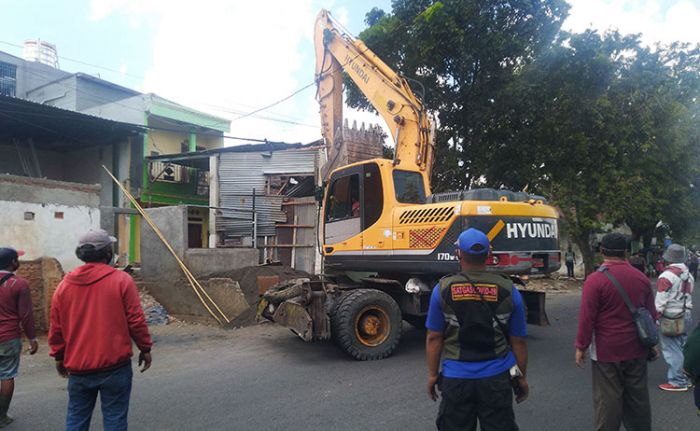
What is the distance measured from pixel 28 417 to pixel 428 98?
10.8 metres

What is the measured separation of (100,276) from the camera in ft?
9.86

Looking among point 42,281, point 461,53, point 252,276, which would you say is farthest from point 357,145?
point 42,281

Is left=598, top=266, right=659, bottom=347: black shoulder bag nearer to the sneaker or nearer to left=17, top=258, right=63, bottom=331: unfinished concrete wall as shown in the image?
the sneaker

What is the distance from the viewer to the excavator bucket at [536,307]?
6910 mm

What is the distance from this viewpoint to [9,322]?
166 inches

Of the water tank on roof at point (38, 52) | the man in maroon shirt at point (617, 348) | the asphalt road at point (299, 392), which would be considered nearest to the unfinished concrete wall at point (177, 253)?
the asphalt road at point (299, 392)

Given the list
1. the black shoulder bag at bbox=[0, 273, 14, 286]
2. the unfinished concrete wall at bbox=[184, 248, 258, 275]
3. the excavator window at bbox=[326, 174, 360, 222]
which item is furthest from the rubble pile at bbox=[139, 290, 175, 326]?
the black shoulder bag at bbox=[0, 273, 14, 286]

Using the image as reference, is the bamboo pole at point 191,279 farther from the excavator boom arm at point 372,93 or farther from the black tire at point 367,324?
the excavator boom arm at point 372,93

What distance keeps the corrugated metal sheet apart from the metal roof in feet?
11.5

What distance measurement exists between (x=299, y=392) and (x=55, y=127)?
14091 millimetres

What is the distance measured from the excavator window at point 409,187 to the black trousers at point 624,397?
408cm

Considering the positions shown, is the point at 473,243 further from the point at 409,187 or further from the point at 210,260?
the point at 210,260

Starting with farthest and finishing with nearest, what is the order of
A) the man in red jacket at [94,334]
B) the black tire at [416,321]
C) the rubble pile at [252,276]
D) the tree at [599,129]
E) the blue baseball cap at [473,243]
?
1. the tree at [599,129]
2. the rubble pile at [252,276]
3. the black tire at [416,321]
4. the man in red jacket at [94,334]
5. the blue baseball cap at [473,243]

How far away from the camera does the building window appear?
833 inches
